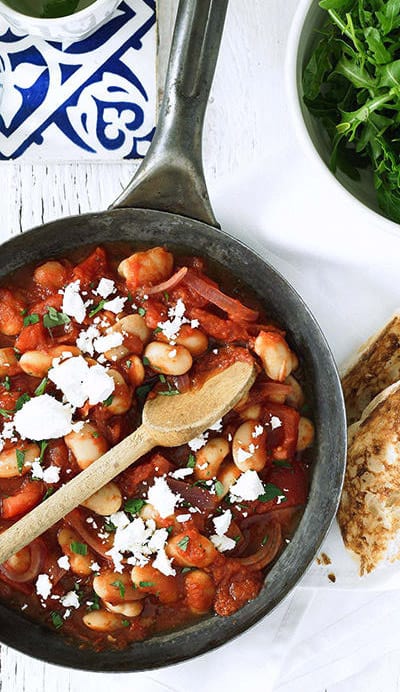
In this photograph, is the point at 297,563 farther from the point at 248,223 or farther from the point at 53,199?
the point at 53,199

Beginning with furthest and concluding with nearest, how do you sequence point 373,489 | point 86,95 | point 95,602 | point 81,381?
point 86,95
point 373,489
point 95,602
point 81,381

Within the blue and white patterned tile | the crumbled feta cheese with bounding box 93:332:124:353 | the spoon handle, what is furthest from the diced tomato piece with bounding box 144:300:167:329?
the blue and white patterned tile

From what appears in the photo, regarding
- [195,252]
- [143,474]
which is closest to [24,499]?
[143,474]

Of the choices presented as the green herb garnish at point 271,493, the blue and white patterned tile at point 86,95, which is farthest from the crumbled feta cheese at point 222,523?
the blue and white patterned tile at point 86,95

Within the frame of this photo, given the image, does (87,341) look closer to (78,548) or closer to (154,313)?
(154,313)

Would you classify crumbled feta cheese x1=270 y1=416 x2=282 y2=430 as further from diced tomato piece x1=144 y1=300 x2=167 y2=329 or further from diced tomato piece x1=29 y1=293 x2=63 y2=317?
diced tomato piece x1=29 y1=293 x2=63 y2=317

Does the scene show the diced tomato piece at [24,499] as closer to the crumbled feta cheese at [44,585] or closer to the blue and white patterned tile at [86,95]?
the crumbled feta cheese at [44,585]
